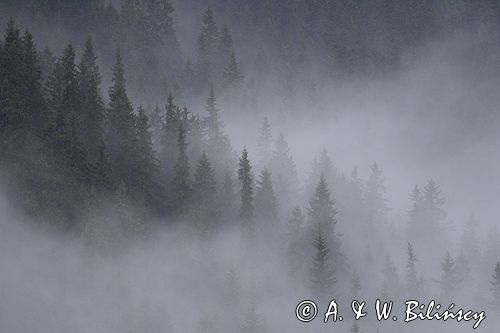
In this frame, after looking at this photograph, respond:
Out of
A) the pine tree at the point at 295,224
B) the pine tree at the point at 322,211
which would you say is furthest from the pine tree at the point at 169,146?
the pine tree at the point at 322,211

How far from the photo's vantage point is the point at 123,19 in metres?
136

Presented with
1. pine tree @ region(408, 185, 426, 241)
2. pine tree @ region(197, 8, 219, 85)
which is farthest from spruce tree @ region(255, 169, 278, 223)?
pine tree @ region(197, 8, 219, 85)

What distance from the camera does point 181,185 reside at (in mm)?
78750

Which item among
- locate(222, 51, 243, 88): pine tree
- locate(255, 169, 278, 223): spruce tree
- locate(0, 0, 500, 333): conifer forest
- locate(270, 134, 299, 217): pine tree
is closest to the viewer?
locate(0, 0, 500, 333): conifer forest

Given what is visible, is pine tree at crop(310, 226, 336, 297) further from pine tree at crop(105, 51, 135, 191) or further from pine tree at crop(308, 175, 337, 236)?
pine tree at crop(105, 51, 135, 191)

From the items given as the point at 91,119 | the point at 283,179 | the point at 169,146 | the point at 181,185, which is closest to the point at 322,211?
the point at 283,179

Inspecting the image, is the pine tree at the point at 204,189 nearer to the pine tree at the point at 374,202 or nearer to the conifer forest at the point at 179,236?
the conifer forest at the point at 179,236

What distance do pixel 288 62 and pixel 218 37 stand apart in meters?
19.3

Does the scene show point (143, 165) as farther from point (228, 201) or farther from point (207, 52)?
point (207, 52)
